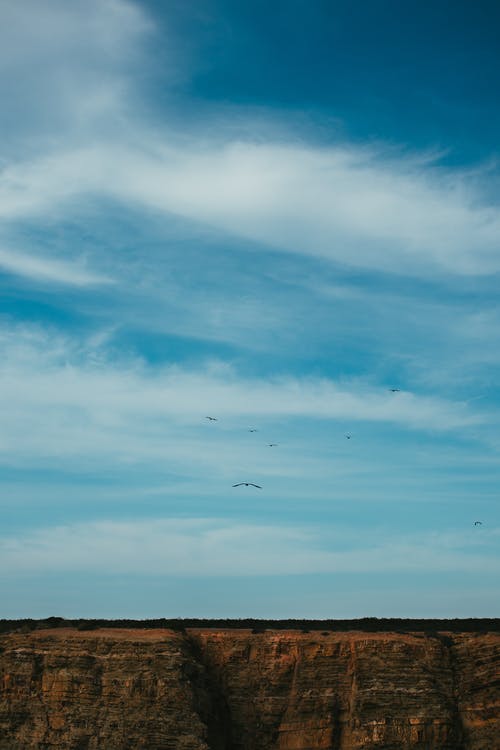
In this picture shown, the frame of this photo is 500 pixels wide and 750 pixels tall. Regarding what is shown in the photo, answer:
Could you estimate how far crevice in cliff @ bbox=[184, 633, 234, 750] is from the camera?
49125 mm

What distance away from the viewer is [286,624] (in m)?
60.9

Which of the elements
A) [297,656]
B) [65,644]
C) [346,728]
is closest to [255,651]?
[297,656]

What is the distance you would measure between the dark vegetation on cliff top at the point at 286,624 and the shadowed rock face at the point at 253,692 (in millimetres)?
3005

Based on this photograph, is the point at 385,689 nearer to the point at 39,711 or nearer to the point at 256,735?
the point at 256,735

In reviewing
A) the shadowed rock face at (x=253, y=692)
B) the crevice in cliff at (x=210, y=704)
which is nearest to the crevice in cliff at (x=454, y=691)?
the shadowed rock face at (x=253, y=692)

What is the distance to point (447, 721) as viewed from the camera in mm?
48219

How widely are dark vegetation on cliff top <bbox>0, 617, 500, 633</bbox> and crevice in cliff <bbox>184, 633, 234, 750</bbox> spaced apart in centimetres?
384

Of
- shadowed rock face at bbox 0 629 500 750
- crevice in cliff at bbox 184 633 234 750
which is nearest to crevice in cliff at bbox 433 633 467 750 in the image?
shadowed rock face at bbox 0 629 500 750

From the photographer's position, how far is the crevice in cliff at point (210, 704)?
1934 inches

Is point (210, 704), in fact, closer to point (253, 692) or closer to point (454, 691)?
point (253, 692)

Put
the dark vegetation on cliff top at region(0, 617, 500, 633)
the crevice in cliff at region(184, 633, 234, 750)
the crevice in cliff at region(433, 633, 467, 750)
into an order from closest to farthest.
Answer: the crevice in cliff at region(433, 633, 467, 750)
the crevice in cliff at region(184, 633, 234, 750)
the dark vegetation on cliff top at region(0, 617, 500, 633)

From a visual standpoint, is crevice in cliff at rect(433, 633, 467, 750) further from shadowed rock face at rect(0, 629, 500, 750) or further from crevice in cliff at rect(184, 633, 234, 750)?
crevice in cliff at rect(184, 633, 234, 750)

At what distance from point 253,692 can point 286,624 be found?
30.8ft

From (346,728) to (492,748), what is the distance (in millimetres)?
7680
